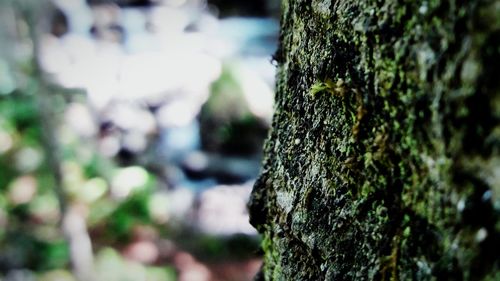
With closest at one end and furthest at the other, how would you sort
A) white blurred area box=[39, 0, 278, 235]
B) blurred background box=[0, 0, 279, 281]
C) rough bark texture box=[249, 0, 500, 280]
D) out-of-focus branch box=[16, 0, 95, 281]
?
1. rough bark texture box=[249, 0, 500, 280]
2. out-of-focus branch box=[16, 0, 95, 281]
3. blurred background box=[0, 0, 279, 281]
4. white blurred area box=[39, 0, 278, 235]

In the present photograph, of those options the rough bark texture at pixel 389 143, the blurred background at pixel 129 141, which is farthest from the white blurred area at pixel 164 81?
the rough bark texture at pixel 389 143

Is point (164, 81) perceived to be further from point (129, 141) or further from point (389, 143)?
point (389, 143)

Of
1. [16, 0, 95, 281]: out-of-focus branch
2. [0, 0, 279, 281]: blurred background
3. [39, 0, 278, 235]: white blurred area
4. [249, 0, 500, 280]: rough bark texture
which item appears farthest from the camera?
[39, 0, 278, 235]: white blurred area

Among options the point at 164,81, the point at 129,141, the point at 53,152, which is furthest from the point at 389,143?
the point at 164,81

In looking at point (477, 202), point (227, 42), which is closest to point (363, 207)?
point (477, 202)

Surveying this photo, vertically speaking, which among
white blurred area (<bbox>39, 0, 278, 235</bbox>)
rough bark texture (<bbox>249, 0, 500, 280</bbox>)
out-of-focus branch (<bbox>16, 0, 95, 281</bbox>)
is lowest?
rough bark texture (<bbox>249, 0, 500, 280</bbox>)

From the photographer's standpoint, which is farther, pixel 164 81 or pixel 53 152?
pixel 164 81

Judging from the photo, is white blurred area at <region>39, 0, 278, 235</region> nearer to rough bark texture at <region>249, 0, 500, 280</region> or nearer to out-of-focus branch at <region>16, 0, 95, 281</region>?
out-of-focus branch at <region>16, 0, 95, 281</region>

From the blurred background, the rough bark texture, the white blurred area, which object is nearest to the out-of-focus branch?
the blurred background

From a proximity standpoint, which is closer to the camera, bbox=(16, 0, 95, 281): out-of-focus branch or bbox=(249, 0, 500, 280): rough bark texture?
bbox=(249, 0, 500, 280): rough bark texture
